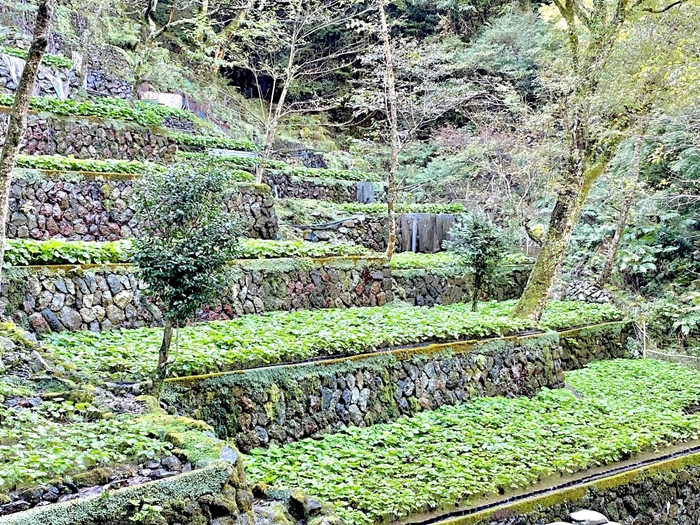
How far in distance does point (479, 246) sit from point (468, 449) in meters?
5.77

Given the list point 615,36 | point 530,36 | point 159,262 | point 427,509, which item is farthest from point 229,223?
point 530,36

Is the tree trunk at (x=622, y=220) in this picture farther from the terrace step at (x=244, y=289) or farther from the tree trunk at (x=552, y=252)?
the tree trunk at (x=552, y=252)

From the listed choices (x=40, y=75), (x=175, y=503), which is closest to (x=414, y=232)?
(x=40, y=75)

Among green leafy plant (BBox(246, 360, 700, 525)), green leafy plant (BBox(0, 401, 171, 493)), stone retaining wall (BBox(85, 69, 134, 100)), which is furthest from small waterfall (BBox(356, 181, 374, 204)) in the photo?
green leafy plant (BBox(0, 401, 171, 493))

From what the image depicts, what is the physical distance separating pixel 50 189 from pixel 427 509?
8397mm

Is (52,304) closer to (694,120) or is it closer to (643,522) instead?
(643,522)

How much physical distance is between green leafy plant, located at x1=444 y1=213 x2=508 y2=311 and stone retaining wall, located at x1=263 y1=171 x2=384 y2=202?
20.6 feet

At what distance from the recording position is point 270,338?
7934 millimetres

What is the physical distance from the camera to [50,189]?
10.3 m

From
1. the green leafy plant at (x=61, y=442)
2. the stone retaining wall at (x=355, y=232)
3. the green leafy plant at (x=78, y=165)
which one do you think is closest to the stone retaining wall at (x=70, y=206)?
the green leafy plant at (x=78, y=165)

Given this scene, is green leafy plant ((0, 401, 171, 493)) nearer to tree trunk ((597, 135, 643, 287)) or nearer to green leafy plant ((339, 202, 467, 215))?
green leafy plant ((339, 202, 467, 215))

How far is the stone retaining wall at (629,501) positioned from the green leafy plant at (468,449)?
0.82 feet

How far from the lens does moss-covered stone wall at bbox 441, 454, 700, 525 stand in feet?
19.8

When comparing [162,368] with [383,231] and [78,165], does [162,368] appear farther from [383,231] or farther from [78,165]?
[383,231]
